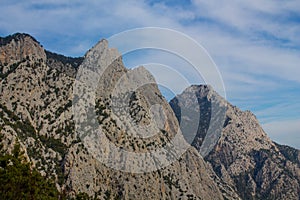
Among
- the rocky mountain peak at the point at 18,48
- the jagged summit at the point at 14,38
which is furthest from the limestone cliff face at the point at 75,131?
the jagged summit at the point at 14,38

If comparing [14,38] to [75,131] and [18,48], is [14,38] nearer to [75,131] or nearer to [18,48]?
[18,48]

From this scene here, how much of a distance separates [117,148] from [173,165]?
41.9m

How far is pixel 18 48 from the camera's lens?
17425 centimetres

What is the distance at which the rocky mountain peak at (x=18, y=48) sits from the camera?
535 ft

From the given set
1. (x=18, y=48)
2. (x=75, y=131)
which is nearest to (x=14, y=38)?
(x=18, y=48)

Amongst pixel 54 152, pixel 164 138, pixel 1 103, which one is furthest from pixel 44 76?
pixel 164 138

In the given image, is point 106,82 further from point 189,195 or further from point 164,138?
point 189,195

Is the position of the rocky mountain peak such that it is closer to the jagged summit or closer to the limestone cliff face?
the jagged summit

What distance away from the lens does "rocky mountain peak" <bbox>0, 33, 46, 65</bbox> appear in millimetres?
163125

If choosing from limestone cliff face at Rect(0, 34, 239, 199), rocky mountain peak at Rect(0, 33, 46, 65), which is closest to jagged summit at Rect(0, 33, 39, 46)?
rocky mountain peak at Rect(0, 33, 46, 65)

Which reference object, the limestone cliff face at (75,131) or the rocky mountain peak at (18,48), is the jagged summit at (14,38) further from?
the limestone cliff face at (75,131)

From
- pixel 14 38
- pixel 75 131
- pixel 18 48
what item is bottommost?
pixel 75 131

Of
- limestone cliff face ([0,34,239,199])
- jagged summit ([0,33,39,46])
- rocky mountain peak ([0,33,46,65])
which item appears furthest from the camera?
jagged summit ([0,33,39,46])

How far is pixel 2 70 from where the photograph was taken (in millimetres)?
148875
